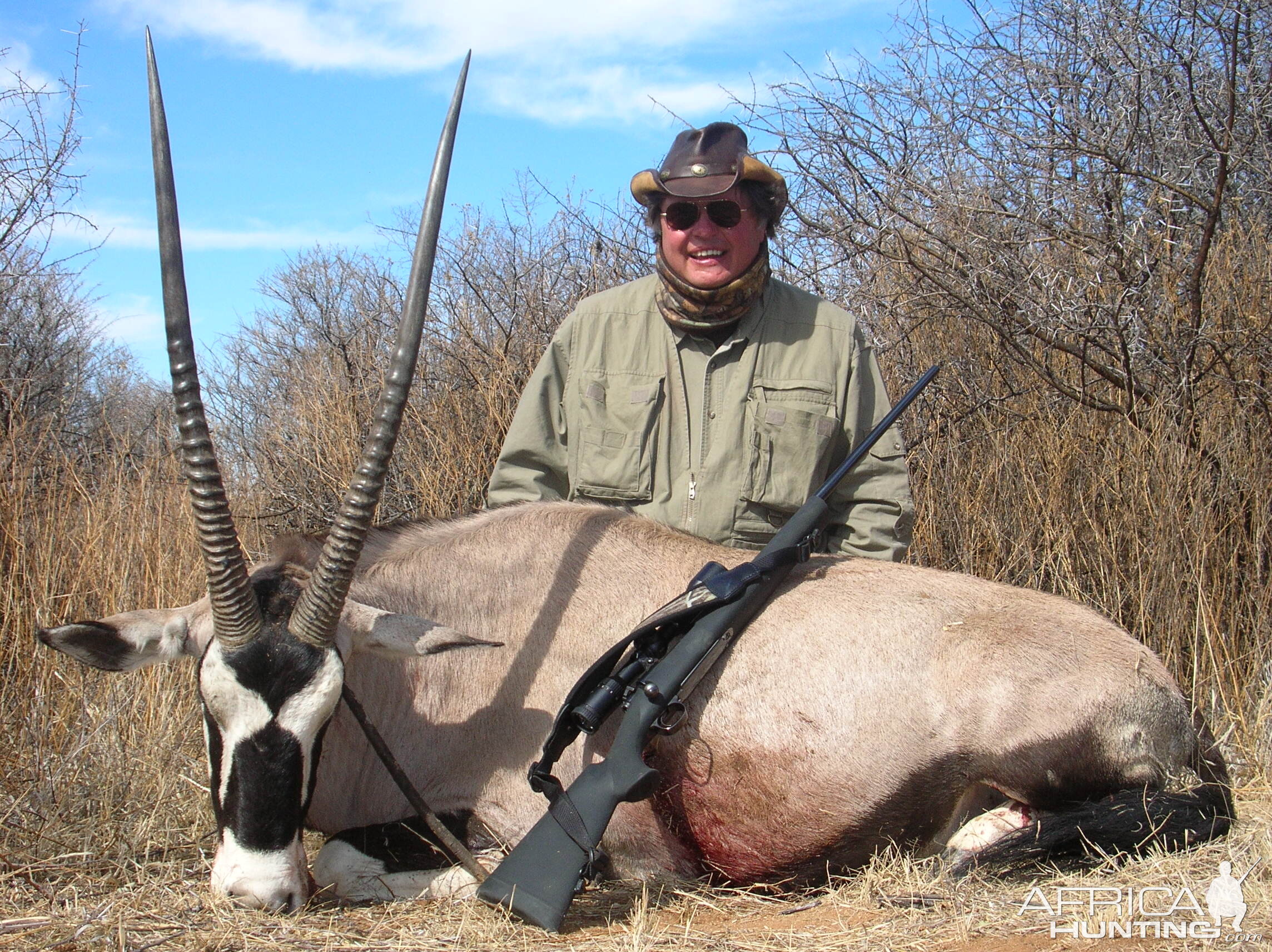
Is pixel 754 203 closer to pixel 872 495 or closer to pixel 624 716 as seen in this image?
pixel 872 495

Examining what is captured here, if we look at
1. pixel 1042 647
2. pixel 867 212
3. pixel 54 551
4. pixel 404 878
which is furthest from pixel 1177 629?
pixel 54 551

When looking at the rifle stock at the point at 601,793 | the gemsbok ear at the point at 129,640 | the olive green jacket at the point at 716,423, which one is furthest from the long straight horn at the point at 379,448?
the olive green jacket at the point at 716,423

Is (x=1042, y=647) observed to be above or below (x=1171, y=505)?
below

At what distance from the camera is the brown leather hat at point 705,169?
4.80m

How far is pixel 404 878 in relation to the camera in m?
3.57

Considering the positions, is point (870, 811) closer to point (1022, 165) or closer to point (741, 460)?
point (741, 460)

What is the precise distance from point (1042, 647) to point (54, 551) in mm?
4792

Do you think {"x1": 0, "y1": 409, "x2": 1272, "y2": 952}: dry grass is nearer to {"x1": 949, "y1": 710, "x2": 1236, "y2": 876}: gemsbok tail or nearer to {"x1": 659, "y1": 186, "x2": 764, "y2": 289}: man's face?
{"x1": 949, "y1": 710, "x2": 1236, "y2": 876}: gemsbok tail

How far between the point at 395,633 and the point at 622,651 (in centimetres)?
73

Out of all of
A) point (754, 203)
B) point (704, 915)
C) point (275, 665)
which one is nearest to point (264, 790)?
point (275, 665)

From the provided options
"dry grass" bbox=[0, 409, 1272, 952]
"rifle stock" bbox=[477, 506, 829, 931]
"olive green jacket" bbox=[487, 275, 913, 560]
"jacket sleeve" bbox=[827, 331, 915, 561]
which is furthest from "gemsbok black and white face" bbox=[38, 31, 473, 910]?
"jacket sleeve" bbox=[827, 331, 915, 561]

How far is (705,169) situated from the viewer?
189 inches

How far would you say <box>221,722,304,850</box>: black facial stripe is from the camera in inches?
121

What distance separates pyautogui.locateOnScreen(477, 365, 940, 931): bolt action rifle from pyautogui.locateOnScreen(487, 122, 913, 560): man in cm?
85
